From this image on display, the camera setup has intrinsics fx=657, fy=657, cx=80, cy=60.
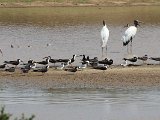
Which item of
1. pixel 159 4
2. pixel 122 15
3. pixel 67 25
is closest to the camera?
pixel 67 25

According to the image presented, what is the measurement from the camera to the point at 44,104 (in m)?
18.6

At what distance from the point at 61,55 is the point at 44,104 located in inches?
406

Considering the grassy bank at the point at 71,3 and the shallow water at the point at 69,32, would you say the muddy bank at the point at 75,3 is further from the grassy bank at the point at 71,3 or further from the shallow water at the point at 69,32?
the shallow water at the point at 69,32

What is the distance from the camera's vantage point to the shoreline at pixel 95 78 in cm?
2158

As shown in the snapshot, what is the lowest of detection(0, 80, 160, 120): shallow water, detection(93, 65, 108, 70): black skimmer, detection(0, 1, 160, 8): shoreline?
detection(0, 80, 160, 120): shallow water

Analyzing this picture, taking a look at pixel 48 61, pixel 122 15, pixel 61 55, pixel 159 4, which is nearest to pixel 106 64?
pixel 48 61

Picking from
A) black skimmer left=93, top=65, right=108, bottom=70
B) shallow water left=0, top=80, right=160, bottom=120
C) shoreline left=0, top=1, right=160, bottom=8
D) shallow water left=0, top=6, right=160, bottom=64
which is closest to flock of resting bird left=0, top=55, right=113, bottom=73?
black skimmer left=93, top=65, right=108, bottom=70

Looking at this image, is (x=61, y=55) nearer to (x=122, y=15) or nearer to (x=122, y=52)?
(x=122, y=52)

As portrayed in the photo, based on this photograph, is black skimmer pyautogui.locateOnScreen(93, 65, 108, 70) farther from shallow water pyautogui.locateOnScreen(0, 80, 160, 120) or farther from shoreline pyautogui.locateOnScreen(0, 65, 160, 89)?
shallow water pyautogui.locateOnScreen(0, 80, 160, 120)

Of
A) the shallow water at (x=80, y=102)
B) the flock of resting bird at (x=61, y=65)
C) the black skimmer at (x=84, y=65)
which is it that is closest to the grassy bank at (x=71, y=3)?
the flock of resting bird at (x=61, y=65)

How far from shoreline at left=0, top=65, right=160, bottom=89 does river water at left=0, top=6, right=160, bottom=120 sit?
1.81 feet

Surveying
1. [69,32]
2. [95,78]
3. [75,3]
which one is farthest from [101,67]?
[75,3]

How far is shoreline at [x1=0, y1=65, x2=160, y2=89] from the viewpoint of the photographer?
2158 cm

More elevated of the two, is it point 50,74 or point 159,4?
point 159,4
